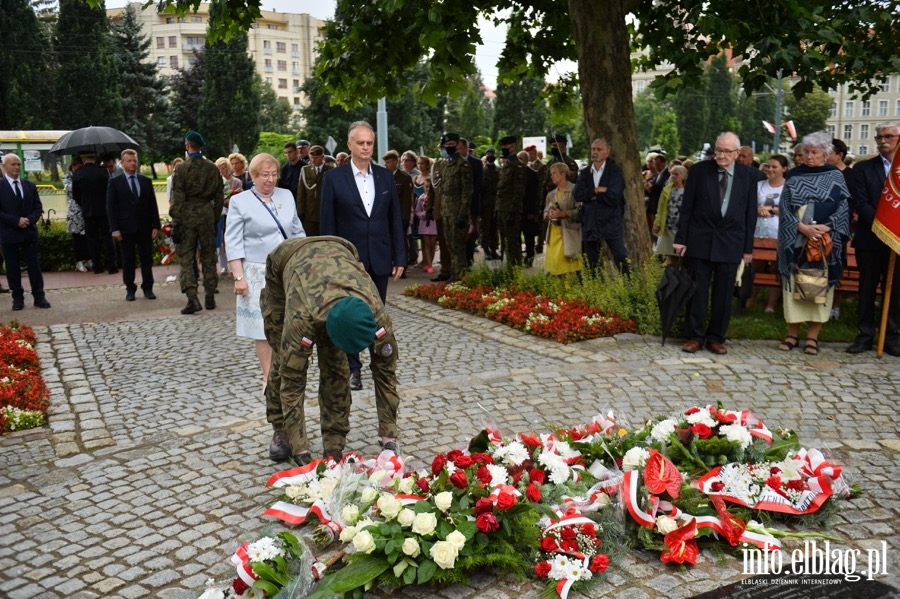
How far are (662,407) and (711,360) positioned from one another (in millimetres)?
1733

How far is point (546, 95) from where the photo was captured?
50.7ft

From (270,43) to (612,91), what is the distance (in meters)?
121

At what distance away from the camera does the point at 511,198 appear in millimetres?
13898

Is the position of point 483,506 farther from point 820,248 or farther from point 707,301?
point 820,248

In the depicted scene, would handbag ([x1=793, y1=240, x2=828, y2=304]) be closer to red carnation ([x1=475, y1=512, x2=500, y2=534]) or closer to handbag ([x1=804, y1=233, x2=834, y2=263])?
handbag ([x1=804, y1=233, x2=834, y2=263])

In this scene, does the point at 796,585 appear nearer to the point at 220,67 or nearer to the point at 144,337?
the point at 144,337

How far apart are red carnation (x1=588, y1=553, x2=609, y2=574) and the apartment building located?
119213 mm

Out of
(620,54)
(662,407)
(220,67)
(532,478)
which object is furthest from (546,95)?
(220,67)

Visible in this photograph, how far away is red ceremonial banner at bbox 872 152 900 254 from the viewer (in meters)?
8.43

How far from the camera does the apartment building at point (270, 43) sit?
4688 inches

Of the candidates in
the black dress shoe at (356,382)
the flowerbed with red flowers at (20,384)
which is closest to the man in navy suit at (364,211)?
the black dress shoe at (356,382)

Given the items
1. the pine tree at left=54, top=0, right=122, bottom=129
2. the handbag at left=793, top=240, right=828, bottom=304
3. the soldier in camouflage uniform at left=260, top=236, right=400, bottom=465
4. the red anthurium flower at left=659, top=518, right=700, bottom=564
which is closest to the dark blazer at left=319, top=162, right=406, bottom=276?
the soldier in camouflage uniform at left=260, top=236, right=400, bottom=465

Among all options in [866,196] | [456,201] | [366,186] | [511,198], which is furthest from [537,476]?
[511,198]

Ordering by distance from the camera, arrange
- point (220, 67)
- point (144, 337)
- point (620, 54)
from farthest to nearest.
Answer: point (220, 67)
point (620, 54)
point (144, 337)
